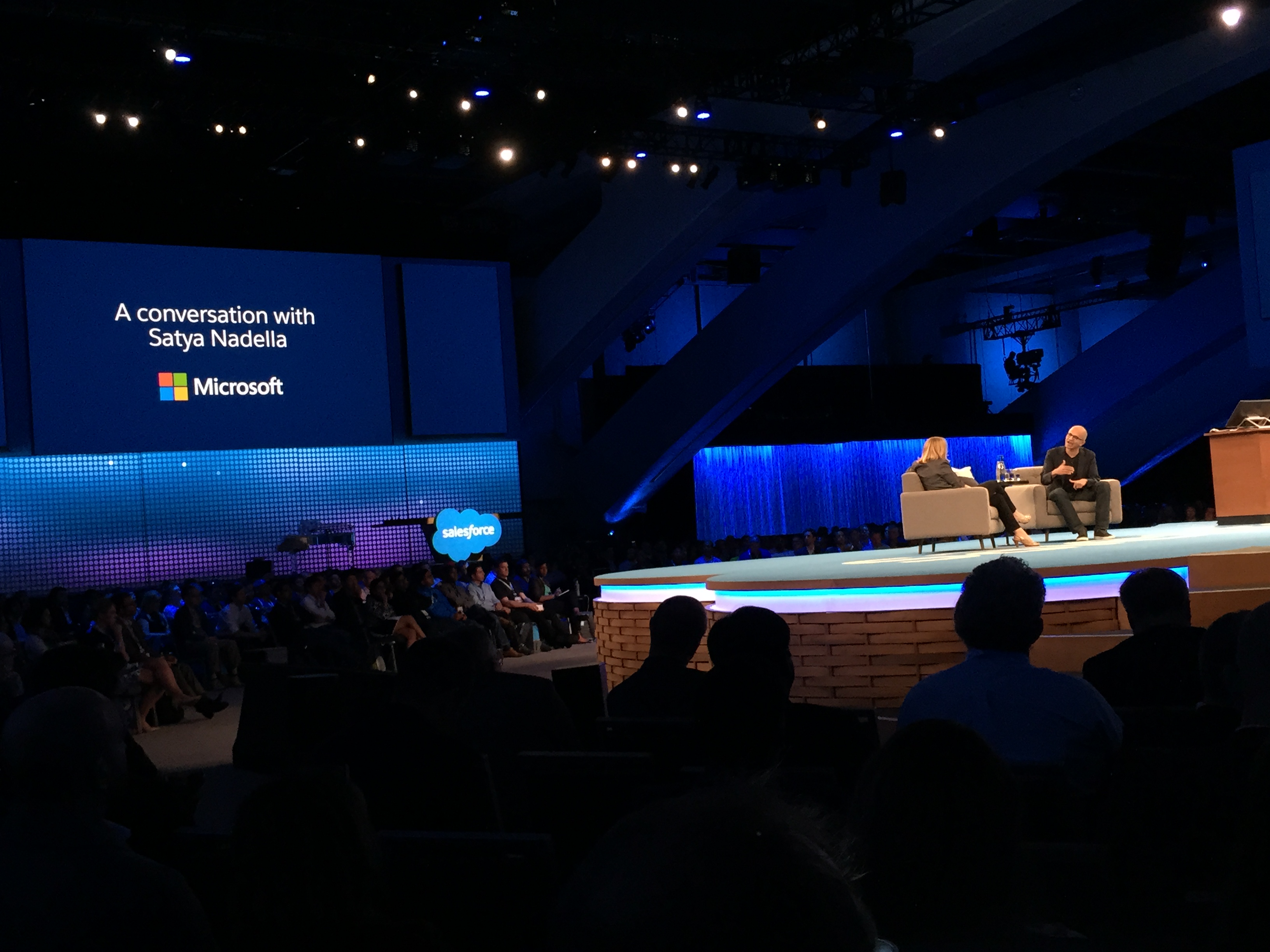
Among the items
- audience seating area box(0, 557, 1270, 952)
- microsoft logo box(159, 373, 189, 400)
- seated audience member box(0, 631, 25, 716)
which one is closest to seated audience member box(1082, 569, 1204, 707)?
audience seating area box(0, 557, 1270, 952)

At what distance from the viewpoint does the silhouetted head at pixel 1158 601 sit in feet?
11.9

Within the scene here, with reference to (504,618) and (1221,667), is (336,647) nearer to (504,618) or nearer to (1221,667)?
(504,618)

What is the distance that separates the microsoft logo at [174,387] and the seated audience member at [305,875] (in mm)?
12913

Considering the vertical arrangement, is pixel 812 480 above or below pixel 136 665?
above

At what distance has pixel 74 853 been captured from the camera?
1763 mm

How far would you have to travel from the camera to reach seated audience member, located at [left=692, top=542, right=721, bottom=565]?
1490cm

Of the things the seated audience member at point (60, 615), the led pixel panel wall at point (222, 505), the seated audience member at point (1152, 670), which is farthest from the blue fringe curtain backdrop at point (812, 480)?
the seated audience member at point (1152, 670)

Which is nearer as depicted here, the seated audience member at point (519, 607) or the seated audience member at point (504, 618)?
the seated audience member at point (504, 618)

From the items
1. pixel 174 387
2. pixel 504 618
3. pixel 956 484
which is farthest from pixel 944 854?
pixel 174 387

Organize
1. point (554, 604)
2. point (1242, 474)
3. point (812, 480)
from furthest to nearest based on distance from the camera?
point (812, 480) → point (554, 604) → point (1242, 474)

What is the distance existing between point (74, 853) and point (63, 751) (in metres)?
0.17

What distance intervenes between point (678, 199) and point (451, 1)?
16.9 ft

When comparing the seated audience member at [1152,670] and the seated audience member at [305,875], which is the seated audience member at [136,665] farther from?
the seated audience member at [305,875]

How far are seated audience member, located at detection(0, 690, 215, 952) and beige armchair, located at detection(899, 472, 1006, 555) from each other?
7073mm
